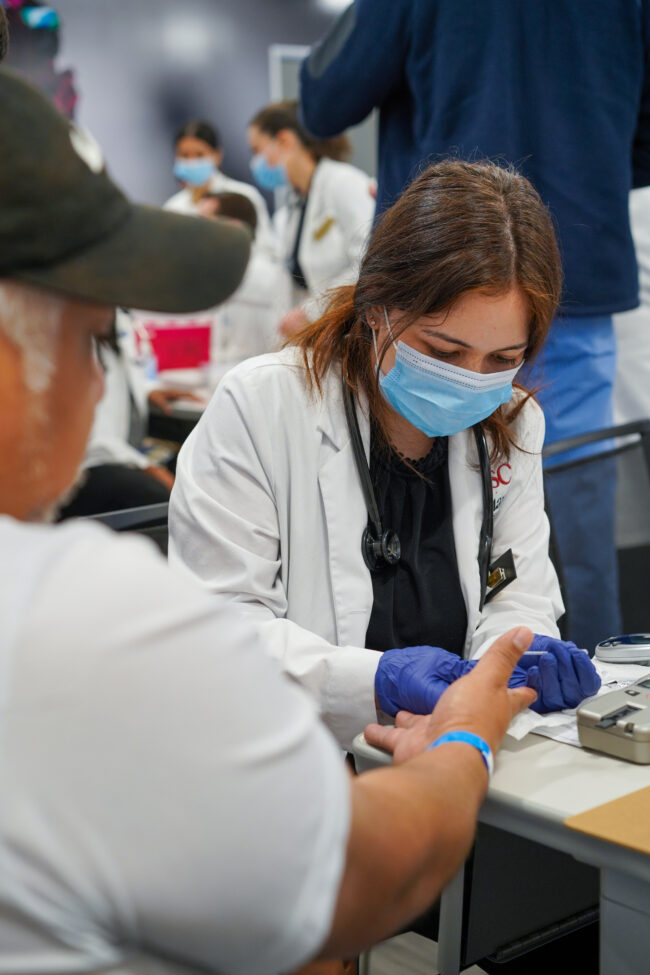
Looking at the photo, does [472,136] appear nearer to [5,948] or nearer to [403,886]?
[403,886]

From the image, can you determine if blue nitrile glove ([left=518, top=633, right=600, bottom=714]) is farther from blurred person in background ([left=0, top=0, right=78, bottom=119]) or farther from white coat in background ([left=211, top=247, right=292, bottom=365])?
blurred person in background ([left=0, top=0, right=78, bottom=119])

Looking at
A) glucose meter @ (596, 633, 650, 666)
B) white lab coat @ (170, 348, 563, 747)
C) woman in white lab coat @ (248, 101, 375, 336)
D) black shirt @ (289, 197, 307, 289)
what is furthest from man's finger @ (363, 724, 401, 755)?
black shirt @ (289, 197, 307, 289)

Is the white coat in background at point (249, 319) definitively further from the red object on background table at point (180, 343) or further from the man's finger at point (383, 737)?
the man's finger at point (383, 737)

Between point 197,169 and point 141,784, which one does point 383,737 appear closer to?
point 141,784

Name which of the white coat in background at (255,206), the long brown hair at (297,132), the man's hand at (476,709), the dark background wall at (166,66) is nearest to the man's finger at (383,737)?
the man's hand at (476,709)

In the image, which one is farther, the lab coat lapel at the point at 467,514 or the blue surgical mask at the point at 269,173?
the blue surgical mask at the point at 269,173

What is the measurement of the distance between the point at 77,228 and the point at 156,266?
0.07 m

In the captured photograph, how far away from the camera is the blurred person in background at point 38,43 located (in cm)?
675

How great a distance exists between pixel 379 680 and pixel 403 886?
654 mm

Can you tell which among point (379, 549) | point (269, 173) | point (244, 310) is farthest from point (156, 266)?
point (269, 173)

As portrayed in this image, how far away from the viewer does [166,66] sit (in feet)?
25.1

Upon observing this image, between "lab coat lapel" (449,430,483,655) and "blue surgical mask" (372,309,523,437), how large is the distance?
0.09m

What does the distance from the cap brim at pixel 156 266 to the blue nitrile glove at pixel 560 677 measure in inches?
27.1

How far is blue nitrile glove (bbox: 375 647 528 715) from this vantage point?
132 cm
